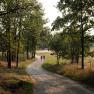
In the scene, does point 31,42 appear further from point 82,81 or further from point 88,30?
point 82,81

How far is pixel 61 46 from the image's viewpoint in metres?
61.5

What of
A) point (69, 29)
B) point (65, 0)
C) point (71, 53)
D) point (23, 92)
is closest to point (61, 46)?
point (71, 53)

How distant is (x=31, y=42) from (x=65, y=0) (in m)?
67.2

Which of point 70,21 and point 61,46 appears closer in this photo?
point 70,21

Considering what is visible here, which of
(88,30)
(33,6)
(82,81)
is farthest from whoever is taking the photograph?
(88,30)

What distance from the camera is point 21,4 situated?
22.4 metres

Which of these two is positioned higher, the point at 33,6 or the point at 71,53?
the point at 33,6

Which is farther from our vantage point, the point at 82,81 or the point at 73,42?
the point at 73,42

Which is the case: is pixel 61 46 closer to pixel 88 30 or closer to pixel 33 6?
pixel 88 30

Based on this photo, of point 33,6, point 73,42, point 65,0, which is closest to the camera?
point 33,6

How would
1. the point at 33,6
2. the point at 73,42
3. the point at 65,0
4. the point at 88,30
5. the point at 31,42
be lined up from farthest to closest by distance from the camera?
the point at 31,42 → the point at 73,42 → the point at 88,30 → the point at 65,0 → the point at 33,6

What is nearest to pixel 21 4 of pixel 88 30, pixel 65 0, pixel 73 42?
pixel 65 0

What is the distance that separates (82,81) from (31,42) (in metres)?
72.8

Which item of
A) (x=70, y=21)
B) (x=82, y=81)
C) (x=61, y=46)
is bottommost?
(x=82, y=81)
